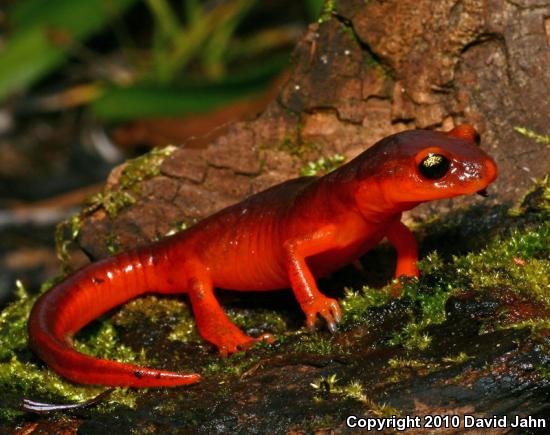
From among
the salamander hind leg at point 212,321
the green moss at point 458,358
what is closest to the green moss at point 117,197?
the salamander hind leg at point 212,321

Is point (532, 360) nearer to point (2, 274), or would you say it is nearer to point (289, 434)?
point (289, 434)

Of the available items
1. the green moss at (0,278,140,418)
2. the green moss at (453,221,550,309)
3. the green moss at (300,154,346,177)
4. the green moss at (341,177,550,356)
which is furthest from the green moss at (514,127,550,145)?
the green moss at (0,278,140,418)

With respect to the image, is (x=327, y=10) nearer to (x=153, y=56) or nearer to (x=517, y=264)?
(x=517, y=264)

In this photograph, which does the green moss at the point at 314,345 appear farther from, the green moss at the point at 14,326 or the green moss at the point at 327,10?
the green moss at the point at 327,10

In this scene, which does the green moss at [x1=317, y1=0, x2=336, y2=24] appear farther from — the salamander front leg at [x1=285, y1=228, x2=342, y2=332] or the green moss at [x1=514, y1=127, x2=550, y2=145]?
the salamander front leg at [x1=285, y1=228, x2=342, y2=332]

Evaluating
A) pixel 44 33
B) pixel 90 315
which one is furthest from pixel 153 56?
pixel 90 315

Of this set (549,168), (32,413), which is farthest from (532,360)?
(32,413)

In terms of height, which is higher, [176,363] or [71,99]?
[71,99]
